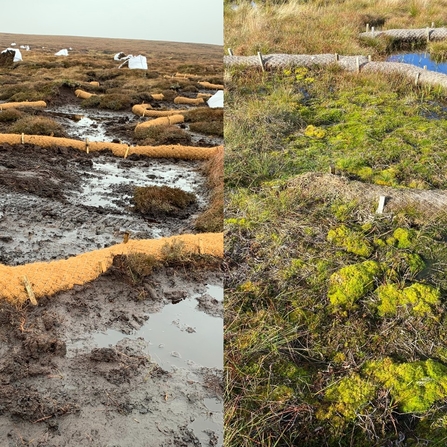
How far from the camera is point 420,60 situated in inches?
230

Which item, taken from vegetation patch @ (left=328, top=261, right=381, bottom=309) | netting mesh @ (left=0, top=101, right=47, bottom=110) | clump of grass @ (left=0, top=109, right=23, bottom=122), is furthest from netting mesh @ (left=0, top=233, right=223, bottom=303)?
netting mesh @ (left=0, top=101, right=47, bottom=110)

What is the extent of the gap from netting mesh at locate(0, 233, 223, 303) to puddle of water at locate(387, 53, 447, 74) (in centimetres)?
356

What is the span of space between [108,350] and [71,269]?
2.76ft

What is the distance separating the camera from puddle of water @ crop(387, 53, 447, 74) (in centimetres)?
563

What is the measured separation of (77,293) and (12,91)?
35.4 feet

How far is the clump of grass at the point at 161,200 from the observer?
15.9 ft

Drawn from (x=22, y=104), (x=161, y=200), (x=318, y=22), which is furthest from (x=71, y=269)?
(x=22, y=104)

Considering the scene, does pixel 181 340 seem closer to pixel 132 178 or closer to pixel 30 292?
pixel 30 292

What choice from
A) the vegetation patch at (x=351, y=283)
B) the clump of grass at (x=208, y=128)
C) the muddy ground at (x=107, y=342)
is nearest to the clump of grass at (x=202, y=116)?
the clump of grass at (x=208, y=128)

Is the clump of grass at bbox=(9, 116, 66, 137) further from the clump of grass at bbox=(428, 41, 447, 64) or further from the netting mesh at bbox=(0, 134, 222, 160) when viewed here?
the clump of grass at bbox=(428, 41, 447, 64)

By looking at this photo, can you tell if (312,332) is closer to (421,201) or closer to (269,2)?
(421,201)

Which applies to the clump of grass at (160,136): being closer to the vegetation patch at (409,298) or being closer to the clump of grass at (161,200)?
the clump of grass at (161,200)

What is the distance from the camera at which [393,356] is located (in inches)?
62.1

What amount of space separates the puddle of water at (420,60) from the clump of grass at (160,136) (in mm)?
3227
